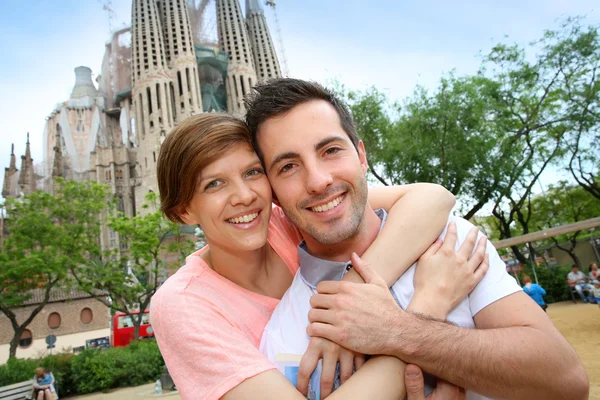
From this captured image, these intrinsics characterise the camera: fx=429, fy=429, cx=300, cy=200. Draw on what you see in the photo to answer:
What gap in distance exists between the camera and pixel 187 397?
1668 millimetres

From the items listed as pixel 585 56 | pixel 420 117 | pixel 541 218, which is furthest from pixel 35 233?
pixel 541 218

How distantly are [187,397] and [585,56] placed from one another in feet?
64.6

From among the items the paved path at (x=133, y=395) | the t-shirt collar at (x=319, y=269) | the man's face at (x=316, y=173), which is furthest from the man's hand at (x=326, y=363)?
the paved path at (x=133, y=395)

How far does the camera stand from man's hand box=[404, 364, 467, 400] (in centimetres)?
151

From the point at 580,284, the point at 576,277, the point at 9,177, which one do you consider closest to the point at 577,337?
the point at 580,284

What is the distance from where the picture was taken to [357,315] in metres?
1.56

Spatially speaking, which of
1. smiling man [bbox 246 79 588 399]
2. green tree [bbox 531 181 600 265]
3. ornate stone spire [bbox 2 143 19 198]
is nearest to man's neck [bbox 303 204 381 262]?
smiling man [bbox 246 79 588 399]

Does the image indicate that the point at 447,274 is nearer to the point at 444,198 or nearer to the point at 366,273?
the point at 366,273

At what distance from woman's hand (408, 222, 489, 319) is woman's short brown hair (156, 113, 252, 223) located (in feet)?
3.42

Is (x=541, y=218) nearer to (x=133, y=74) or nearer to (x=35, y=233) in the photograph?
(x=35, y=233)

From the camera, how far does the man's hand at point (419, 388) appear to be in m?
1.51

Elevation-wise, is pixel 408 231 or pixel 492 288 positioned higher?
pixel 408 231

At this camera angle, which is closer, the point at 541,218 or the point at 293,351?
the point at 293,351

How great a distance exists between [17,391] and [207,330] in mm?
14191
